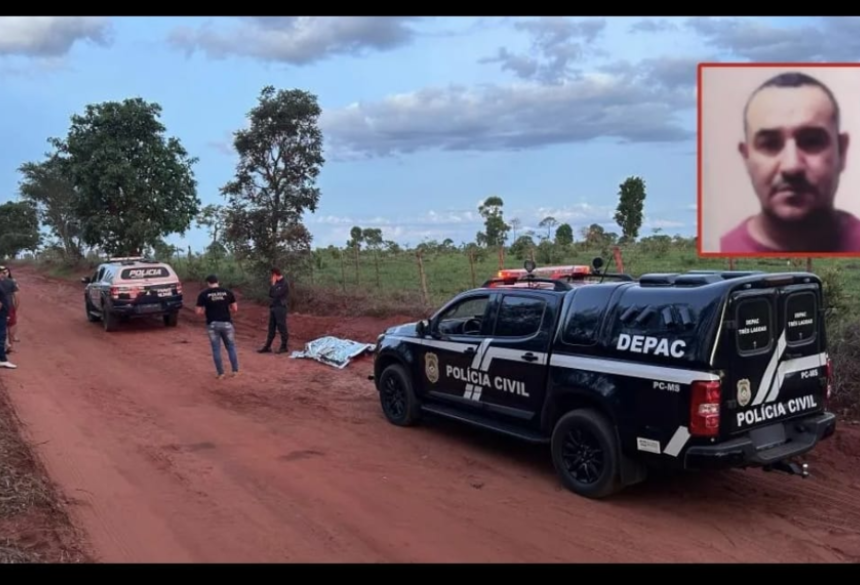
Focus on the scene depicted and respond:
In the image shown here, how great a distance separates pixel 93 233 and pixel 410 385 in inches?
873

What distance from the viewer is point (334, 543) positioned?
218 inches

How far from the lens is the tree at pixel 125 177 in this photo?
1034 inches

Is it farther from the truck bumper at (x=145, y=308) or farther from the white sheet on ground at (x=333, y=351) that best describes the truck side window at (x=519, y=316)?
the truck bumper at (x=145, y=308)

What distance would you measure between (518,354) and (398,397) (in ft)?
7.58

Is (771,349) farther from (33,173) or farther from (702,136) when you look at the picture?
(33,173)

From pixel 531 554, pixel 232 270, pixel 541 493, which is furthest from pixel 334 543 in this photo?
pixel 232 270

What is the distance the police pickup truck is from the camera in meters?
5.67

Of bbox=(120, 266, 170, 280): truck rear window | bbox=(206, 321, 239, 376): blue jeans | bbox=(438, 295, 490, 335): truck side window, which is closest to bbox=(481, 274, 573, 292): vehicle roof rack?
bbox=(438, 295, 490, 335): truck side window

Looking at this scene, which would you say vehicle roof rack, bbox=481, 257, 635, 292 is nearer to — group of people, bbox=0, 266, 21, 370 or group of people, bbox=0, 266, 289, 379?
group of people, bbox=0, 266, 289, 379

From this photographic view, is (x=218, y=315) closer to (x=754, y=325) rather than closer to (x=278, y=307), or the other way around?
(x=278, y=307)

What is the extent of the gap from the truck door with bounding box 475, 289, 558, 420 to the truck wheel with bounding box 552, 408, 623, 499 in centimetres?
49

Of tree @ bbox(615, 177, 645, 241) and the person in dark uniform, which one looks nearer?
the person in dark uniform

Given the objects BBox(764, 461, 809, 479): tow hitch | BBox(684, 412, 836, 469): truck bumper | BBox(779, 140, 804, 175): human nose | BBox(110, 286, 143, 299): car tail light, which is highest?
BBox(779, 140, 804, 175): human nose

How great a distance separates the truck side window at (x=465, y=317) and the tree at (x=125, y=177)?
2085 cm
